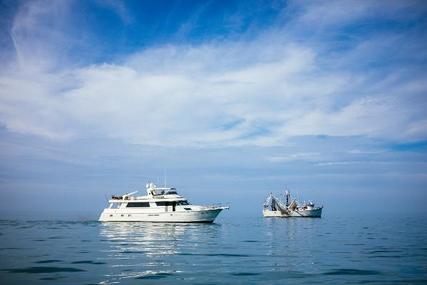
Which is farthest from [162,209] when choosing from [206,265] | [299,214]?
[299,214]

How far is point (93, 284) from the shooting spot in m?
15.3

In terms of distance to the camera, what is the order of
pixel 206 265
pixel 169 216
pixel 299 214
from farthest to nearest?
1. pixel 299 214
2. pixel 169 216
3. pixel 206 265

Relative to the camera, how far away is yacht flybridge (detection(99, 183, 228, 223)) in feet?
187

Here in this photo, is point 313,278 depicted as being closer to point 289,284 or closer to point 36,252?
point 289,284

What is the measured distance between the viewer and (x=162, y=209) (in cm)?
5756

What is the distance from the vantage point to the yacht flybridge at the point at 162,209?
57.0 m

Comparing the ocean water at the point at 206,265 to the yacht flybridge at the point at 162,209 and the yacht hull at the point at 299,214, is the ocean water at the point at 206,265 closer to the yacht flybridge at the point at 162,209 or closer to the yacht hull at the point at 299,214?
the yacht flybridge at the point at 162,209

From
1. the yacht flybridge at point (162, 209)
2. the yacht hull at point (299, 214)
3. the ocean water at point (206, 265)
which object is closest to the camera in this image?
the ocean water at point (206, 265)

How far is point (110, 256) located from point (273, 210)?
75.1m

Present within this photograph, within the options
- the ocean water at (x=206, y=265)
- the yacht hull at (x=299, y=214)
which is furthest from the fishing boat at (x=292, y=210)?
the ocean water at (x=206, y=265)

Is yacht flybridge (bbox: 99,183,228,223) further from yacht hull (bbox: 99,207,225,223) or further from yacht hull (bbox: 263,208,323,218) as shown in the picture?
yacht hull (bbox: 263,208,323,218)

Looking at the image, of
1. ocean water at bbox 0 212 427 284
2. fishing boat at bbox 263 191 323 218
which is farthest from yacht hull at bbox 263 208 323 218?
ocean water at bbox 0 212 427 284

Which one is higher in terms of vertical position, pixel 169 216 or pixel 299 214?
pixel 169 216

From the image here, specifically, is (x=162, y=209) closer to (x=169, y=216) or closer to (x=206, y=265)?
(x=169, y=216)
